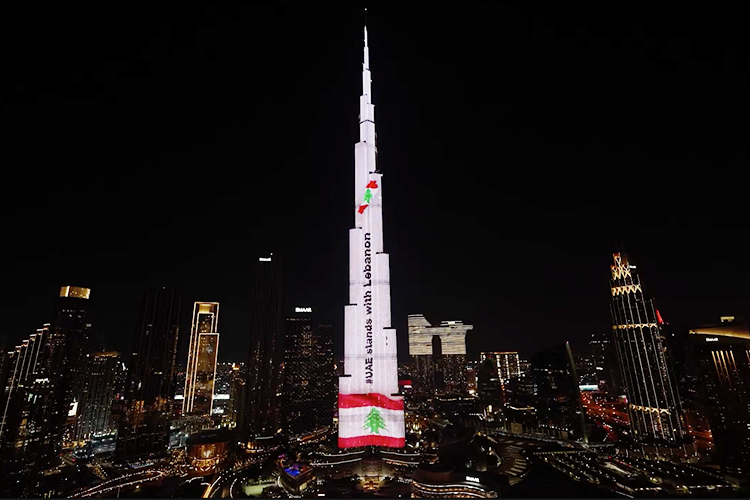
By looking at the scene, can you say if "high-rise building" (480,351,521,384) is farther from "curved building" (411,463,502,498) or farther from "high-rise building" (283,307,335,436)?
"curved building" (411,463,502,498)

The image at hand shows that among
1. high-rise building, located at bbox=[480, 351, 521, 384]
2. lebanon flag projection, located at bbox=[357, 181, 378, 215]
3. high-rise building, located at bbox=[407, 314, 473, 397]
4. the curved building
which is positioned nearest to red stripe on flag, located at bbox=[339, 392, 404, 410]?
the curved building

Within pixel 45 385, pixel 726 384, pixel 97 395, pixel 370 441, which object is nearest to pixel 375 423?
pixel 370 441

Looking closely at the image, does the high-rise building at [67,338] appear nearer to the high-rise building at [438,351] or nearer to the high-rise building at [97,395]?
the high-rise building at [97,395]

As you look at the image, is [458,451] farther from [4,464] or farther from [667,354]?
[4,464]

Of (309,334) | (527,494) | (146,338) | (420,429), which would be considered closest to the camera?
(527,494)

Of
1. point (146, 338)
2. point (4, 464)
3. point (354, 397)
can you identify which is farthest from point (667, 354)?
point (146, 338)
